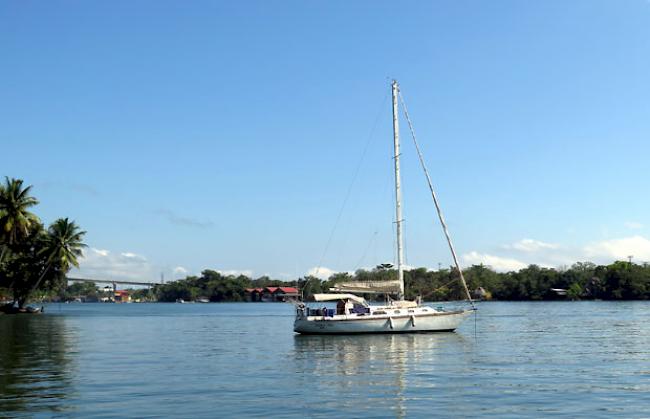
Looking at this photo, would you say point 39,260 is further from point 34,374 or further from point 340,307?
point 34,374

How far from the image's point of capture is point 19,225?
9631 centimetres

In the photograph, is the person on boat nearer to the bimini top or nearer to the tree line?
the bimini top

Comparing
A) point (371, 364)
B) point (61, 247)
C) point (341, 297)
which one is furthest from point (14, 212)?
point (371, 364)

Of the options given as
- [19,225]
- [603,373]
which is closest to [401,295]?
[603,373]

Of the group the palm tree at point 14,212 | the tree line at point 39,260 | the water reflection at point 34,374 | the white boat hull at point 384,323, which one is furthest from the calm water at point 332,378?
the tree line at point 39,260

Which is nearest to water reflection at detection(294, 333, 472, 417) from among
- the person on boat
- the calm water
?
the calm water

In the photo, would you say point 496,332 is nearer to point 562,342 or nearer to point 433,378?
point 562,342

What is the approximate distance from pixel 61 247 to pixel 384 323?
7280 cm

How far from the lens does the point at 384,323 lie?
57.1 meters

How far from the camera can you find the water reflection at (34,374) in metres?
24.6

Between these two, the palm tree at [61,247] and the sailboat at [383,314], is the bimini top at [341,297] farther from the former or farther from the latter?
the palm tree at [61,247]

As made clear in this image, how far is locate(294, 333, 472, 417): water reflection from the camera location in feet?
86.1

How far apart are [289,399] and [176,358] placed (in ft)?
57.2

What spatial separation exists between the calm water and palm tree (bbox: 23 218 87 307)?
61.7 m
